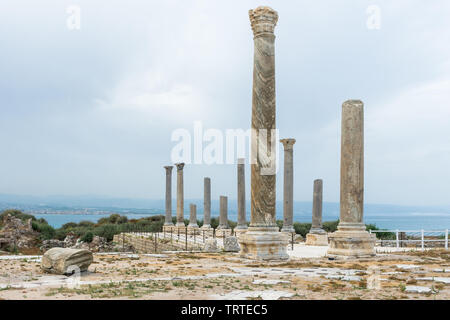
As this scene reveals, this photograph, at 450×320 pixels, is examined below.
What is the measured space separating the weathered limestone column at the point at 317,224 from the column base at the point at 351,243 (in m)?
9.01

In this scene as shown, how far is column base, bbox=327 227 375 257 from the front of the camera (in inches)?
615

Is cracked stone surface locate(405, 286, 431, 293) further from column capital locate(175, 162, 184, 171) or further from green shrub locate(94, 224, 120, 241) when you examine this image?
green shrub locate(94, 224, 120, 241)

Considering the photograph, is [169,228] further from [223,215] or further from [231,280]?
[231,280]

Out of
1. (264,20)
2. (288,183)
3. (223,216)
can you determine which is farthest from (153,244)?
(264,20)

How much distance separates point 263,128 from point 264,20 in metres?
3.30

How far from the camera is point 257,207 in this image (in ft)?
49.2

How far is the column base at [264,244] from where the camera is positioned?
14414 millimetres

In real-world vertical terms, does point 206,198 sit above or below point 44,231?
above

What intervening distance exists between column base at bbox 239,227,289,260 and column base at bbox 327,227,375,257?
211cm

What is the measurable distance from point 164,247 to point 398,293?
73.0 ft

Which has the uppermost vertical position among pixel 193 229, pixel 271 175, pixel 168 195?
pixel 271 175

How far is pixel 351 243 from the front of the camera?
15.7 meters
